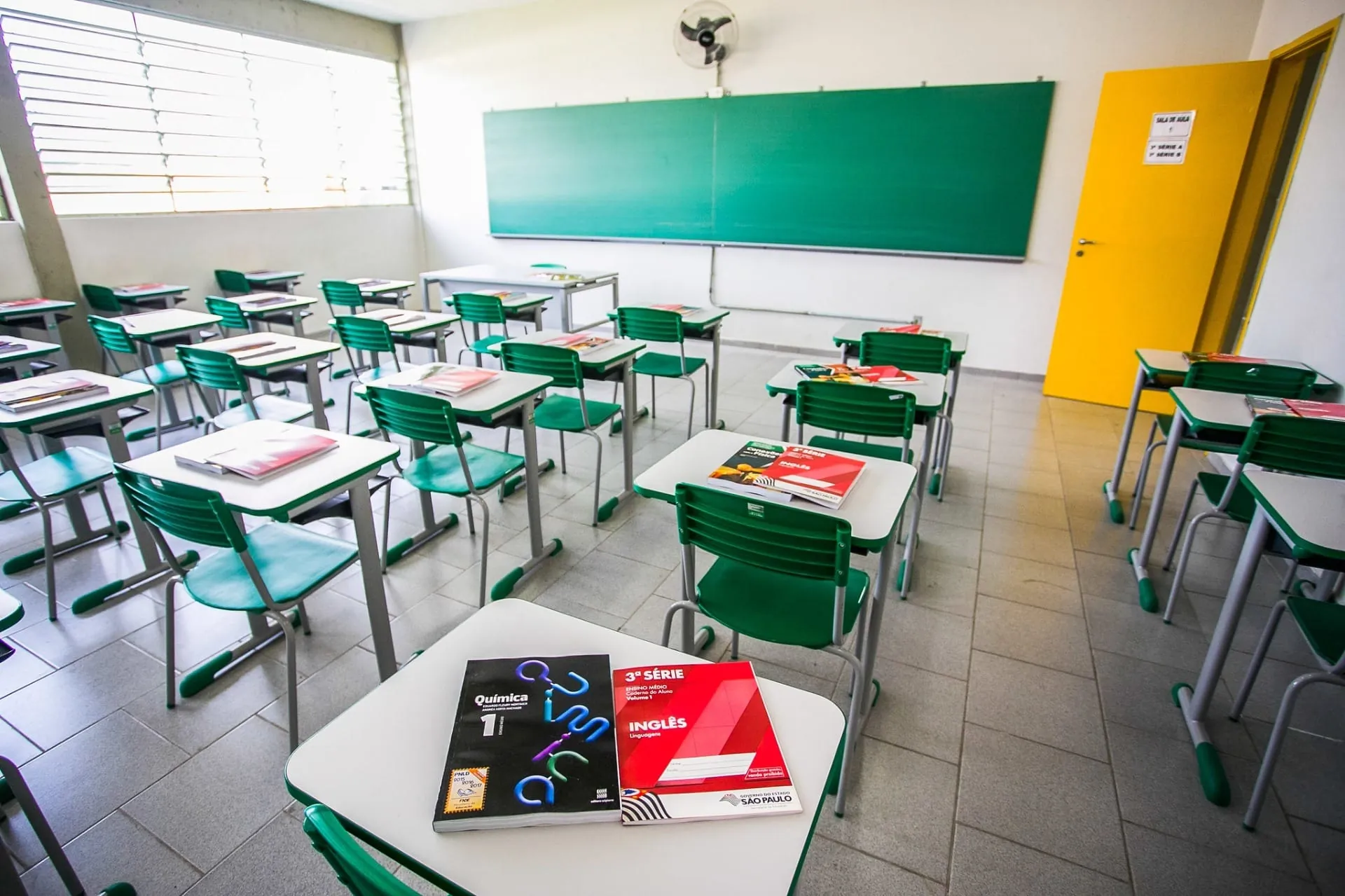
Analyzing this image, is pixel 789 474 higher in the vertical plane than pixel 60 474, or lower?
higher

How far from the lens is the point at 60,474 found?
252 centimetres

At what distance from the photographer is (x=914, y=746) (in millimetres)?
1840

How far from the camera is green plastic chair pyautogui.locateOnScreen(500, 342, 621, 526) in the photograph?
2969 millimetres

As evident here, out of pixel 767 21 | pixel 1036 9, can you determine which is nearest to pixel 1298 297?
pixel 1036 9

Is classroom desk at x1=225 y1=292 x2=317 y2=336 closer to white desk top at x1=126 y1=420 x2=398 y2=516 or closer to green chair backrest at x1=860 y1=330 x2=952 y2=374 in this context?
white desk top at x1=126 y1=420 x2=398 y2=516

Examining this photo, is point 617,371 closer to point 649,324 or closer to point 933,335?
point 649,324

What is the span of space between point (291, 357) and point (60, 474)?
0.93m

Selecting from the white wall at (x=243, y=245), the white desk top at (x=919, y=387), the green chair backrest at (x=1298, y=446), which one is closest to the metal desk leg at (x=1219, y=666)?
the green chair backrest at (x=1298, y=446)

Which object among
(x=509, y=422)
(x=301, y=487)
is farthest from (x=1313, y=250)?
(x=301, y=487)

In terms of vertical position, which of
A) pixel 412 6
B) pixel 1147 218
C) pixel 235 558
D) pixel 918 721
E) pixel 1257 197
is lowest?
pixel 918 721

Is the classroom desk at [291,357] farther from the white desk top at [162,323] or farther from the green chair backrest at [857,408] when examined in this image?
the green chair backrest at [857,408]

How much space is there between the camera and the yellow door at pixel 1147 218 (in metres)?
4.20

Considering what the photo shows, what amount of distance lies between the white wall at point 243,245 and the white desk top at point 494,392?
14.2 ft

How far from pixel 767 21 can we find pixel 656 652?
6.03m
